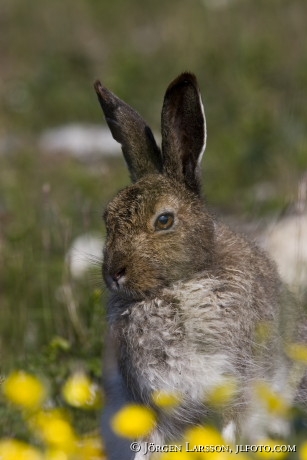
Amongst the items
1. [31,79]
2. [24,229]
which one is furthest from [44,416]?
[31,79]

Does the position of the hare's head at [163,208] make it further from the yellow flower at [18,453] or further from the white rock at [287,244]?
the white rock at [287,244]

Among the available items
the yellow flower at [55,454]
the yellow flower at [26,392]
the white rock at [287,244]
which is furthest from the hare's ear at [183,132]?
the white rock at [287,244]

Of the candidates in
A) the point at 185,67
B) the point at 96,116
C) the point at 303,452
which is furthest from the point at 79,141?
the point at 303,452

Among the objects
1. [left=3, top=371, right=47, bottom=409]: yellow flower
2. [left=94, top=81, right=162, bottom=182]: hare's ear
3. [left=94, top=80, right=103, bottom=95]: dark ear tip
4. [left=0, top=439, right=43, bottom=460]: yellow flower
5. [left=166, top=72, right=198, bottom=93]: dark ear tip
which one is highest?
[left=94, top=80, right=103, bottom=95]: dark ear tip

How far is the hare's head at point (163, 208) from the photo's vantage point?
13.9ft

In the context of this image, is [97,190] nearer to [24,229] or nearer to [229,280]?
[24,229]

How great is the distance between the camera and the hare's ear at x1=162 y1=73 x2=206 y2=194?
4.38m

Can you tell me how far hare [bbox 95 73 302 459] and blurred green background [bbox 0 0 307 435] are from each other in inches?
19.0

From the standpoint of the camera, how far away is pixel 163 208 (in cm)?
432

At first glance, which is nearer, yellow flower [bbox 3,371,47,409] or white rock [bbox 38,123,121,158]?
yellow flower [bbox 3,371,47,409]

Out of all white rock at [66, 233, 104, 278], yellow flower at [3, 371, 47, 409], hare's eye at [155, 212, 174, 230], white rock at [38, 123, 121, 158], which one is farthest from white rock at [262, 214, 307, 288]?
white rock at [38, 123, 121, 158]

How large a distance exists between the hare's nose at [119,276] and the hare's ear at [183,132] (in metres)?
0.56

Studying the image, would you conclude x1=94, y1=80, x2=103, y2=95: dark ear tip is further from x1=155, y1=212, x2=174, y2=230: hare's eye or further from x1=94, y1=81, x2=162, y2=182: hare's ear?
Answer: x1=155, y1=212, x2=174, y2=230: hare's eye

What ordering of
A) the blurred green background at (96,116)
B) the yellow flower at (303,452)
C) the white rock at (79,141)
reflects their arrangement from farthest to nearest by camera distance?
the white rock at (79,141) → the blurred green background at (96,116) → the yellow flower at (303,452)
